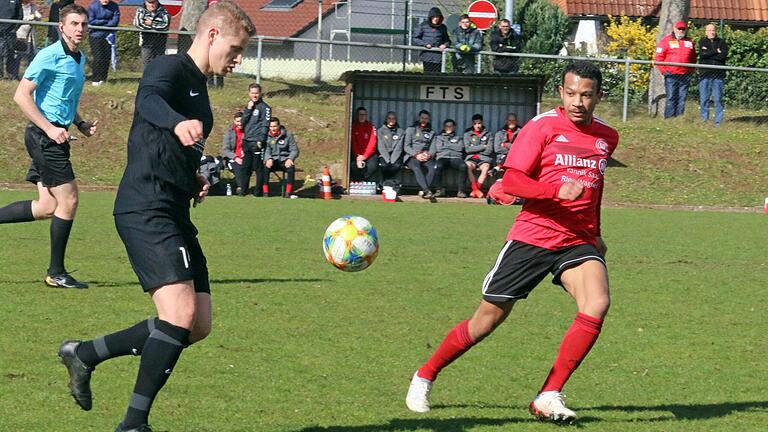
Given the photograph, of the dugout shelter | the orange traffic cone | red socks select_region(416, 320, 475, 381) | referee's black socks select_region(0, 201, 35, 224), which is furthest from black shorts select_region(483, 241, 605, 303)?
the dugout shelter

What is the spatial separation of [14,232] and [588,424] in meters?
9.36

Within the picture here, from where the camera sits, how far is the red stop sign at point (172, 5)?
27.9 meters

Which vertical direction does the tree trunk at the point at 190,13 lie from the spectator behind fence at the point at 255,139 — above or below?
above

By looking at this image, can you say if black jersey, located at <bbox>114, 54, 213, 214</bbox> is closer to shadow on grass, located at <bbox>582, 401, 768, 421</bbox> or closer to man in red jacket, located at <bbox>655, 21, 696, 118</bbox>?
shadow on grass, located at <bbox>582, 401, 768, 421</bbox>

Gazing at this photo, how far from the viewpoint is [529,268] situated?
6.11m

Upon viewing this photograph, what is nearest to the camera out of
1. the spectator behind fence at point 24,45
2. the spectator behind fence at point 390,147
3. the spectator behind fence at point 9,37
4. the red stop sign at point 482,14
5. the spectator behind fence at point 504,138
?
the spectator behind fence at point 504,138

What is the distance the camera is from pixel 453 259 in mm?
12562

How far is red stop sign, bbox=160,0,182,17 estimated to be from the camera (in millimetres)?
27859

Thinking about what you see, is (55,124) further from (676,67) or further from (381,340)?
(676,67)

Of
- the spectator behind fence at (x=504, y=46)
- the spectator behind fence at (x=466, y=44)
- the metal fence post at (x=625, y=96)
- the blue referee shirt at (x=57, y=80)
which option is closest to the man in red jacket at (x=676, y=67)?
the metal fence post at (x=625, y=96)

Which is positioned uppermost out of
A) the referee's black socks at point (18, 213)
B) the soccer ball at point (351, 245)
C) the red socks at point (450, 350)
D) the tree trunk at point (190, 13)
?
the tree trunk at point (190, 13)

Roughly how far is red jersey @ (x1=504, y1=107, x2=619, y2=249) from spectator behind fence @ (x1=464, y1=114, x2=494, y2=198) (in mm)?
14824

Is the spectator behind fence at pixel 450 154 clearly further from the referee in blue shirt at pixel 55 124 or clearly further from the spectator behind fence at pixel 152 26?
the referee in blue shirt at pixel 55 124

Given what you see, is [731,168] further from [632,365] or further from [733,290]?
[632,365]
